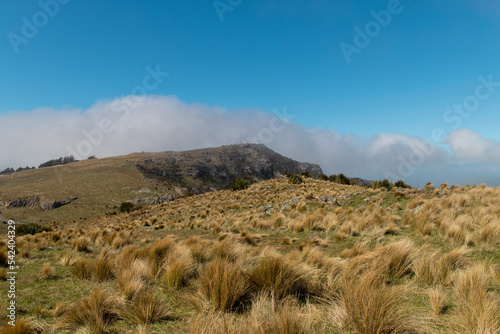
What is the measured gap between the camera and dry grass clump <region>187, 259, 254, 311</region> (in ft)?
11.6

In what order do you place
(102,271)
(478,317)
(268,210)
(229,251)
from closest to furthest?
(478,317)
(102,271)
(229,251)
(268,210)

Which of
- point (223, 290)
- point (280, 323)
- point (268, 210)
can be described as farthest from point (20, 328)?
point (268, 210)

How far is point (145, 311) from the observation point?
339 cm

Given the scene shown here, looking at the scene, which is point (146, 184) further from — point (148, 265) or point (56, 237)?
point (148, 265)

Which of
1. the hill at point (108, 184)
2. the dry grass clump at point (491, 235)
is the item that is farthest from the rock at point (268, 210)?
the hill at point (108, 184)

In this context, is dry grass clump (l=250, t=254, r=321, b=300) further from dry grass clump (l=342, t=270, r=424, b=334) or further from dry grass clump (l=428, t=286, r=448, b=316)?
dry grass clump (l=428, t=286, r=448, b=316)

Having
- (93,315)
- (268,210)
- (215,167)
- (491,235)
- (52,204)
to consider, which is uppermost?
(215,167)

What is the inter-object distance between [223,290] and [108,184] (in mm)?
97093

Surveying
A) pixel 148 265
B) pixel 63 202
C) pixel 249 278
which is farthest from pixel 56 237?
pixel 63 202

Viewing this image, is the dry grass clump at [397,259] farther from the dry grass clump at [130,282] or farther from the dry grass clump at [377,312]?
the dry grass clump at [130,282]

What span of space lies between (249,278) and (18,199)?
96435 mm

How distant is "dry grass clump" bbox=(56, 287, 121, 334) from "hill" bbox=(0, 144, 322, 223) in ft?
139

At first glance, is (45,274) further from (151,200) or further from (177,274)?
(151,200)

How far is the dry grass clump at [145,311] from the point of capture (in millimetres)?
3350
